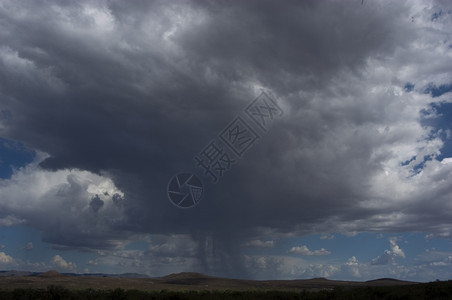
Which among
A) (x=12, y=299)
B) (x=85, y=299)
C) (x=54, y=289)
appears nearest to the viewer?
(x=85, y=299)

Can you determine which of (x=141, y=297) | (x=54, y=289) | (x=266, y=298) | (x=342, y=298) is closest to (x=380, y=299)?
(x=342, y=298)

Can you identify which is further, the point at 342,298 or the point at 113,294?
the point at 113,294

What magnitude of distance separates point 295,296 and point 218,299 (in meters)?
13.6

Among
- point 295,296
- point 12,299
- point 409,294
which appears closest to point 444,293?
point 409,294

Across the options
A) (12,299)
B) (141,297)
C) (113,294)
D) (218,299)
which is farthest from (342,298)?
(12,299)

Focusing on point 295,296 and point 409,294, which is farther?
point 295,296

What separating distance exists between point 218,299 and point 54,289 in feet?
82.5

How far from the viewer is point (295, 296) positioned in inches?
2261

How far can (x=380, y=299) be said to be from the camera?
180ft

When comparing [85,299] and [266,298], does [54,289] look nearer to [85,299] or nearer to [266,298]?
[85,299]

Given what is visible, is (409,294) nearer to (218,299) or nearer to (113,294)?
(218,299)

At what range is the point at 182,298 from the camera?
177ft

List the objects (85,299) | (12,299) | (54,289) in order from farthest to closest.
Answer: (54,289) → (12,299) → (85,299)

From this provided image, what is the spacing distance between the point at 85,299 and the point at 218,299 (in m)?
16.9
